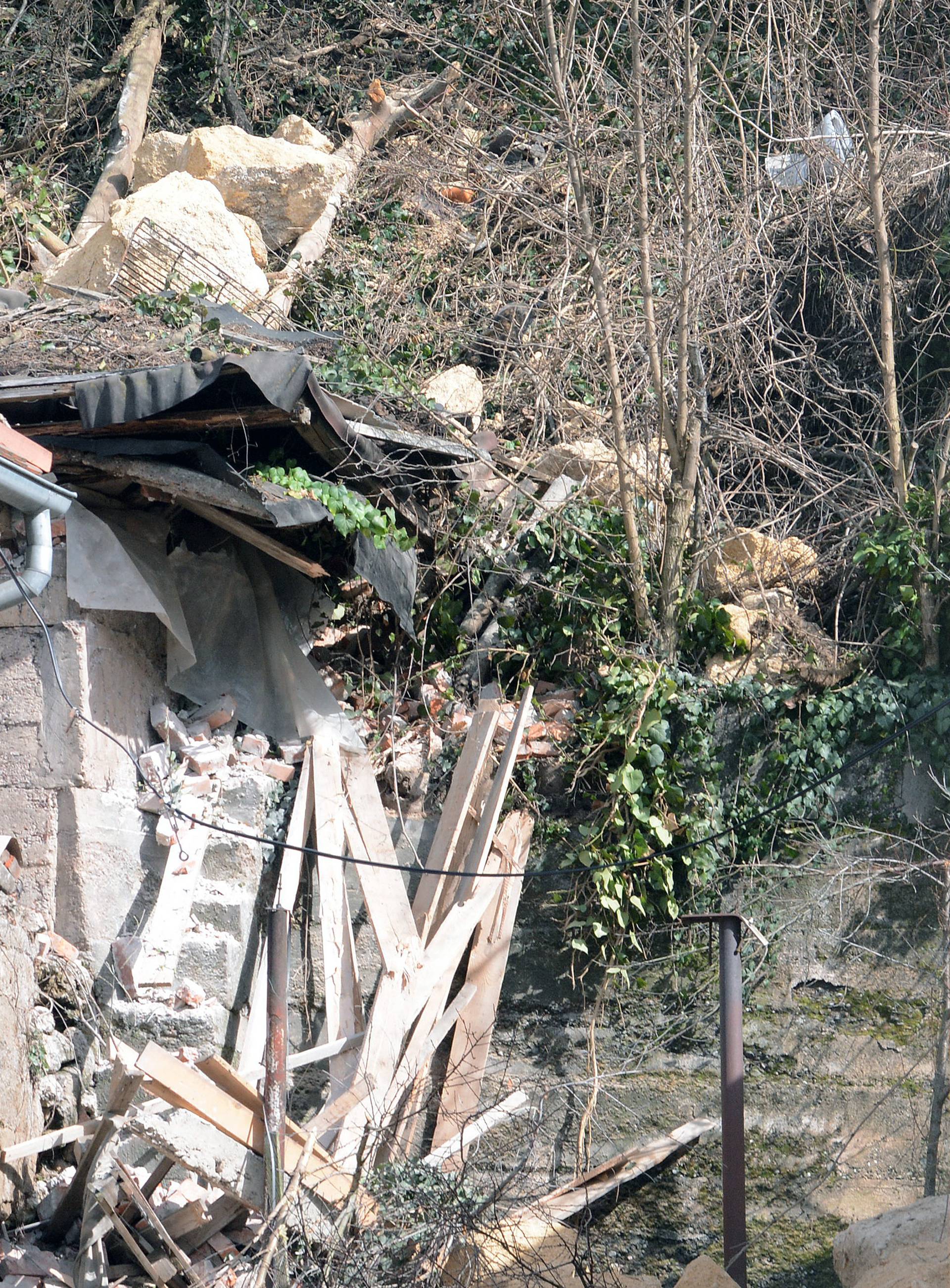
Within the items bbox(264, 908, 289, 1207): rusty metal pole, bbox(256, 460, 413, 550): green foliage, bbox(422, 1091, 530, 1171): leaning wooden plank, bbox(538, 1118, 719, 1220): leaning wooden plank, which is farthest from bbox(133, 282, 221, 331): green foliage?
bbox(538, 1118, 719, 1220): leaning wooden plank

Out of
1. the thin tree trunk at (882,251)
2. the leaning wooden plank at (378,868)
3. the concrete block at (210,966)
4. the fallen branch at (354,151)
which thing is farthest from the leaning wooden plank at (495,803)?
the fallen branch at (354,151)

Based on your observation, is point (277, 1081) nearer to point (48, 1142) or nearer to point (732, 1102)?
point (48, 1142)

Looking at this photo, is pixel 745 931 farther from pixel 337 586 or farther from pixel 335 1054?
pixel 337 586

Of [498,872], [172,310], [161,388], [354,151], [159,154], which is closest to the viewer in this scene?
[161,388]

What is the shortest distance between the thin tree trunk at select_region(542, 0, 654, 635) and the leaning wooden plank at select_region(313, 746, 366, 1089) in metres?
2.15

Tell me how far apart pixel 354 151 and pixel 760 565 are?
622cm

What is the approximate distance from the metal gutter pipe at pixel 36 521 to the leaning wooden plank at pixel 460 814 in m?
2.64

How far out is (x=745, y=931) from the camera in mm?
7086

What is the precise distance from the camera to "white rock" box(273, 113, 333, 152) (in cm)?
1202

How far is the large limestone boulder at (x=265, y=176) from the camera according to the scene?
10969 mm

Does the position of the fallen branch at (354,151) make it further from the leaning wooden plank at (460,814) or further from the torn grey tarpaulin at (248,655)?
the leaning wooden plank at (460,814)

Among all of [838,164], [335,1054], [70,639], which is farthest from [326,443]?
[838,164]

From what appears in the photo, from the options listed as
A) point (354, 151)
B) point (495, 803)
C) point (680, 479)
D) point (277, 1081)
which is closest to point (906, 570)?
point (680, 479)

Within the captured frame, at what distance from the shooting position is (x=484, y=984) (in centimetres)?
684
